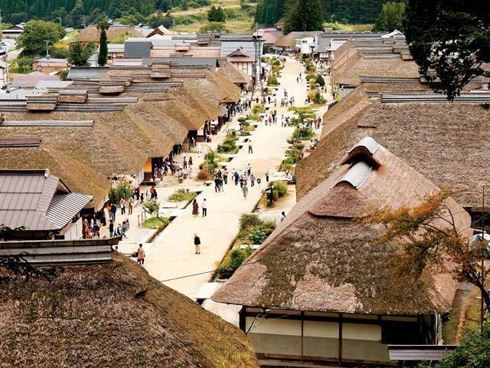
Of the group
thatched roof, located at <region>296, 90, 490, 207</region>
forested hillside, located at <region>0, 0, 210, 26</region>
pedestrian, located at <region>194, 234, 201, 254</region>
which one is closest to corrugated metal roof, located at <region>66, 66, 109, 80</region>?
thatched roof, located at <region>296, 90, 490, 207</region>

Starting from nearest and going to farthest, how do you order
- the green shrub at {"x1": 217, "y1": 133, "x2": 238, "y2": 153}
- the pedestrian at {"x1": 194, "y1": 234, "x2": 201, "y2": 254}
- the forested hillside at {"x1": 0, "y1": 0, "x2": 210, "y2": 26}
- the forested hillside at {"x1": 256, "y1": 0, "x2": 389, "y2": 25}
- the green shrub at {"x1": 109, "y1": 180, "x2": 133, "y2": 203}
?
the pedestrian at {"x1": 194, "y1": 234, "x2": 201, "y2": 254}, the green shrub at {"x1": 109, "y1": 180, "x2": 133, "y2": 203}, the green shrub at {"x1": 217, "y1": 133, "x2": 238, "y2": 153}, the forested hillside at {"x1": 256, "y1": 0, "x2": 389, "y2": 25}, the forested hillside at {"x1": 0, "y1": 0, "x2": 210, "y2": 26}

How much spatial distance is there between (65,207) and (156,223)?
7.31 meters

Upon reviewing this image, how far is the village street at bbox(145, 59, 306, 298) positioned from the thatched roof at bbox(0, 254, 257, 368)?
472 inches

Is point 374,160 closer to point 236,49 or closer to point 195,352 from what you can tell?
point 195,352

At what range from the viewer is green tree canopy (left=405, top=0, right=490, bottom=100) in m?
16.8

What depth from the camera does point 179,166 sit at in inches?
1916

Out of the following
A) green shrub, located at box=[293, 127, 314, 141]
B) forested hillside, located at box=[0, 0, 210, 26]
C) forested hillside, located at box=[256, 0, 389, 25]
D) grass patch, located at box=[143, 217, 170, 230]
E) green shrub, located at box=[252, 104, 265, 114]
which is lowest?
forested hillside, located at box=[0, 0, 210, 26]

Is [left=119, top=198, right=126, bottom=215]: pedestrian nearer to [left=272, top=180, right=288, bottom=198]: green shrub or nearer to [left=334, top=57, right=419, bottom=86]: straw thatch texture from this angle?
[left=272, top=180, right=288, bottom=198]: green shrub

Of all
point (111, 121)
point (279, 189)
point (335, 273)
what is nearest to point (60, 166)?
point (279, 189)

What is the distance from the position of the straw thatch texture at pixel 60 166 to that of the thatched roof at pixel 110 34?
291 feet

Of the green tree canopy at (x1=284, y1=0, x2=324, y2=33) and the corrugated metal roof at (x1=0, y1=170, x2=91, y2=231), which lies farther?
the green tree canopy at (x1=284, y1=0, x2=324, y2=33)

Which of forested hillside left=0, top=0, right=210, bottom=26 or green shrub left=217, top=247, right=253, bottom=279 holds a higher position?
green shrub left=217, top=247, right=253, bottom=279

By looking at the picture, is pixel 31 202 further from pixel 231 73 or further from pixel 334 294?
pixel 231 73

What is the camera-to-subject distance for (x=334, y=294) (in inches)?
733
